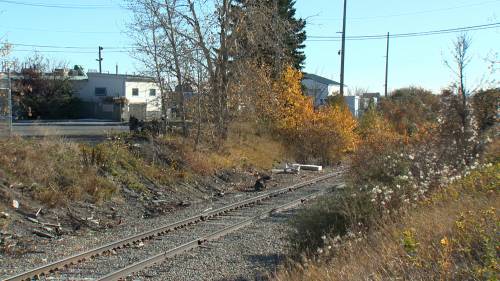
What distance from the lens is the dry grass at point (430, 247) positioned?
5445 mm

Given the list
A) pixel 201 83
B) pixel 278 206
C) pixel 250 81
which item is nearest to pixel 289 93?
pixel 250 81

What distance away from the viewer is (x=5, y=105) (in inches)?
741

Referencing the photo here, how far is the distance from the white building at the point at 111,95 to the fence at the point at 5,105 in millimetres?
35684

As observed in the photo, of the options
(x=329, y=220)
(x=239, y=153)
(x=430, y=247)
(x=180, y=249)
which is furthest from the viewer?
(x=239, y=153)

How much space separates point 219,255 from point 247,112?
19043mm

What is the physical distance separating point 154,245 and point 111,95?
50779 millimetres

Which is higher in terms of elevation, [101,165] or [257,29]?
[257,29]

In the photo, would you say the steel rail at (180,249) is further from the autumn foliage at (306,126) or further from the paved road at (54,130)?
the autumn foliage at (306,126)

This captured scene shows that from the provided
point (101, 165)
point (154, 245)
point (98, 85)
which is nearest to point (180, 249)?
point (154, 245)

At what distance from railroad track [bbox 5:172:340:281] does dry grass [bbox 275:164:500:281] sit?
11.8 ft

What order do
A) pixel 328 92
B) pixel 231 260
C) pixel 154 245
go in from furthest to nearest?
pixel 328 92 → pixel 154 245 → pixel 231 260

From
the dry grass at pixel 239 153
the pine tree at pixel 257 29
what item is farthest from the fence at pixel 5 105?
the pine tree at pixel 257 29

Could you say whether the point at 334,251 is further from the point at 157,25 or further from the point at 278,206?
the point at 157,25

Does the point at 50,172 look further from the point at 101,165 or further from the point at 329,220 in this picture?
the point at 329,220
